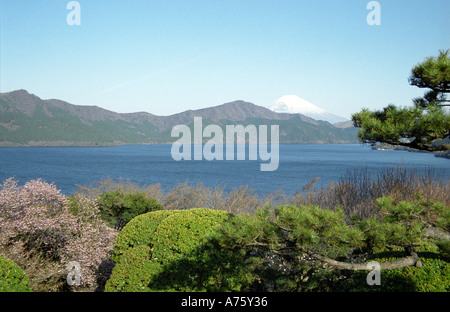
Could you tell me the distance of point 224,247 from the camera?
537cm

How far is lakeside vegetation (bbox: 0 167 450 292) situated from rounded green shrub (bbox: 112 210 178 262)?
21mm

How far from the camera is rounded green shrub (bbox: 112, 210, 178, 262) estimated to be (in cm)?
653

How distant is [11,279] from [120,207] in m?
5.25

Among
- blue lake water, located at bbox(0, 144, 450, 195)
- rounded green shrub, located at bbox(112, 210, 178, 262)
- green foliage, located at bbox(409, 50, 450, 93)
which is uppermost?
green foliage, located at bbox(409, 50, 450, 93)

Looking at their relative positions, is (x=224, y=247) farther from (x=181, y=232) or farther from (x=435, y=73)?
(x=435, y=73)

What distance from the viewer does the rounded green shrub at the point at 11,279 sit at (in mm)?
4971

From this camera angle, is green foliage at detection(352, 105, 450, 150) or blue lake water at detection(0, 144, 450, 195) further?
blue lake water at detection(0, 144, 450, 195)

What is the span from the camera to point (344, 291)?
5.48m

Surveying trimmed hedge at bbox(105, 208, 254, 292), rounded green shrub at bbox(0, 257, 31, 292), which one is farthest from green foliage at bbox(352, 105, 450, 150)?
rounded green shrub at bbox(0, 257, 31, 292)

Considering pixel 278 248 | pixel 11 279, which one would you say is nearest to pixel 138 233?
pixel 11 279

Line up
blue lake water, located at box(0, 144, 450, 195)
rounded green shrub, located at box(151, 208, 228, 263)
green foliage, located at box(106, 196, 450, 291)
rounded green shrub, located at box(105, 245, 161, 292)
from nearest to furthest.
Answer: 1. green foliage, located at box(106, 196, 450, 291)
2. rounded green shrub, located at box(105, 245, 161, 292)
3. rounded green shrub, located at box(151, 208, 228, 263)
4. blue lake water, located at box(0, 144, 450, 195)

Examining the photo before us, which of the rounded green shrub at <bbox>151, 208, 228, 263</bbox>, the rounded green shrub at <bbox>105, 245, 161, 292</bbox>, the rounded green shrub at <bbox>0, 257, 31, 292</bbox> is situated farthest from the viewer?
the rounded green shrub at <bbox>151, 208, 228, 263</bbox>

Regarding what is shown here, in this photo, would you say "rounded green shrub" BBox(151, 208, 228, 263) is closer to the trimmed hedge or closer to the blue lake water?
the trimmed hedge
